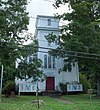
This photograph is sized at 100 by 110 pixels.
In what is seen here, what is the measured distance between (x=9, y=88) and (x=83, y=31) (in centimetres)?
1122

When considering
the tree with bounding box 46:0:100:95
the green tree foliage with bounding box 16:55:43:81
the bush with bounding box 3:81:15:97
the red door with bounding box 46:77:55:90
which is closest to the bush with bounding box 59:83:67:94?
the red door with bounding box 46:77:55:90

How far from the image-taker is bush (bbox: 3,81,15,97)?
36.3 meters

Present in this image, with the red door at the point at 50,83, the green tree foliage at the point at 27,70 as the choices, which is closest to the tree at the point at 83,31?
the green tree foliage at the point at 27,70

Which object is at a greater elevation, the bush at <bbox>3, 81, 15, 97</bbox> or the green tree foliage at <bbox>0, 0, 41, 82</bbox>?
the green tree foliage at <bbox>0, 0, 41, 82</bbox>

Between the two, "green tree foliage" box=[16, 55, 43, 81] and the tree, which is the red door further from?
"green tree foliage" box=[16, 55, 43, 81]

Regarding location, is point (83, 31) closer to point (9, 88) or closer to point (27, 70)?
point (27, 70)

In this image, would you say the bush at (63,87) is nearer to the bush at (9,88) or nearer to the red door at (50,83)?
the red door at (50,83)

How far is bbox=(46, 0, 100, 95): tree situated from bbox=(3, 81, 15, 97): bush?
7.74 meters

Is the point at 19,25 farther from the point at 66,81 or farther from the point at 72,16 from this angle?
the point at 66,81

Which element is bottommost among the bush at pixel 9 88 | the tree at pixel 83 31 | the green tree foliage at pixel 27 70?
the bush at pixel 9 88

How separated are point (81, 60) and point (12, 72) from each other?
8460 mm

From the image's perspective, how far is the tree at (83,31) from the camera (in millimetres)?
34344

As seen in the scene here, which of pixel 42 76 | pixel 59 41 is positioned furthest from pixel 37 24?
pixel 42 76

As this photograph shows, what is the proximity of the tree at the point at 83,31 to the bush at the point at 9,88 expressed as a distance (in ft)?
25.4
